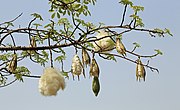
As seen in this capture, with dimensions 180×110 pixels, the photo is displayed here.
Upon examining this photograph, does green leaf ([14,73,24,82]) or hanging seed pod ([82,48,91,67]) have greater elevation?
hanging seed pod ([82,48,91,67])

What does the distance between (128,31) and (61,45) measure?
1.01 feet

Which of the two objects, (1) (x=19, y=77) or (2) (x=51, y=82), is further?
(1) (x=19, y=77)

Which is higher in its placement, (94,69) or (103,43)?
(103,43)

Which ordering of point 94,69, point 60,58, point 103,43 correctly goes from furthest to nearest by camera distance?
point 60,58, point 103,43, point 94,69

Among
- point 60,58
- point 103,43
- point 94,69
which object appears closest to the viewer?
point 94,69

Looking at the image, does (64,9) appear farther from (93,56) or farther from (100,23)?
(93,56)

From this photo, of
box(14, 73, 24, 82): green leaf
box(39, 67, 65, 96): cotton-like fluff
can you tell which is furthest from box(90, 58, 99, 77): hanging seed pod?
box(14, 73, 24, 82): green leaf

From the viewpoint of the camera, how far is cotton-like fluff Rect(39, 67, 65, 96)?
141cm

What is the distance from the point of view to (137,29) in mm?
1576

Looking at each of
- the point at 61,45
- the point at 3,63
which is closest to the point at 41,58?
the point at 3,63

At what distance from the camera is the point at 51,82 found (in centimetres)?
143

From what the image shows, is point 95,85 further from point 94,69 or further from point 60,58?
point 60,58

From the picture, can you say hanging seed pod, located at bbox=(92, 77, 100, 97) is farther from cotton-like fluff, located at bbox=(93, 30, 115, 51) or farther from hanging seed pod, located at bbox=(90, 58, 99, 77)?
cotton-like fluff, located at bbox=(93, 30, 115, 51)

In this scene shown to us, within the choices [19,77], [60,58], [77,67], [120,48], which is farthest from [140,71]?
[19,77]
